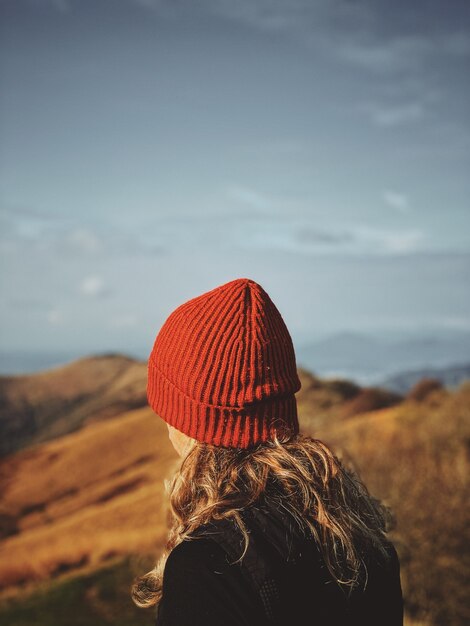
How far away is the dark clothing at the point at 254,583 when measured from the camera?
1581 millimetres

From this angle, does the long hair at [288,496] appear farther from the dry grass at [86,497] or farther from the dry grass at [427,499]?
the dry grass at [86,497]

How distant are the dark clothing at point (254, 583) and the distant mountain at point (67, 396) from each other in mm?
22309

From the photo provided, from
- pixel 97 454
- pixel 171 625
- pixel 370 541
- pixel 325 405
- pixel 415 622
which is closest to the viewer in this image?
pixel 171 625

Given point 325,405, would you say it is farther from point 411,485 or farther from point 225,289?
point 225,289

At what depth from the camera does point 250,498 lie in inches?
73.6

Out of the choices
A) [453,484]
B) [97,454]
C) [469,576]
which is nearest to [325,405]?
[453,484]

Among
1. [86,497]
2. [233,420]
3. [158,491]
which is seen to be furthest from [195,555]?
[86,497]

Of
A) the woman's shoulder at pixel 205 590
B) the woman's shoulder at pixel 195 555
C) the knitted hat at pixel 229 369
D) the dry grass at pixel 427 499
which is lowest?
the dry grass at pixel 427 499

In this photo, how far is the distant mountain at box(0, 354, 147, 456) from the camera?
23484 millimetres

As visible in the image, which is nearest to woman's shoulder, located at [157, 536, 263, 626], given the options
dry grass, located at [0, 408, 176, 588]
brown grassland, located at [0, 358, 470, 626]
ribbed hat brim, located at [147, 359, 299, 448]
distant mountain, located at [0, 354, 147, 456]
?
ribbed hat brim, located at [147, 359, 299, 448]

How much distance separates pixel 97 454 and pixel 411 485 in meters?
19.2

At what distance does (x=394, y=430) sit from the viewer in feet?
59.3

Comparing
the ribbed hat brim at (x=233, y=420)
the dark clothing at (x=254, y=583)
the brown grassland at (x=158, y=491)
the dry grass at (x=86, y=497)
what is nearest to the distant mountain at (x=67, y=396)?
the brown grassland at (x=158, y=491)

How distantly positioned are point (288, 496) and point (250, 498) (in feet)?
0.42
